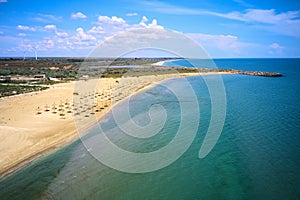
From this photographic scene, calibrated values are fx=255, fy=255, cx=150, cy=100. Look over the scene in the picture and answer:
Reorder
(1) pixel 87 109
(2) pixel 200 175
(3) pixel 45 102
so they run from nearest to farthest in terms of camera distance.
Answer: (2) pixel 200 175
(1) pixel 87 109
(3) pixel 45 102

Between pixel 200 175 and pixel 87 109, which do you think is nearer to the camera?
pixel 200 175

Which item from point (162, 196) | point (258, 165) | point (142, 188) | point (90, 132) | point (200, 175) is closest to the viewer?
point (162, 196)

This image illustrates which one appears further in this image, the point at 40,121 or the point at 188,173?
the point at 40,121

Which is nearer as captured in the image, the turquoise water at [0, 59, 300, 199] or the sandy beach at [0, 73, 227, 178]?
the turquoise water at [0, 59, 300, 199]

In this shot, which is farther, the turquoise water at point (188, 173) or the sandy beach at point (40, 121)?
the sandy beach at point (40, 121)

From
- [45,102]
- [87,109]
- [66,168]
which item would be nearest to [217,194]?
[66,168]

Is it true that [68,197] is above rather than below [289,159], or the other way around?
below

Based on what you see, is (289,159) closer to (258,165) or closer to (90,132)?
(258,165)

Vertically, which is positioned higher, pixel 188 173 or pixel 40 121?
pixel 40 121
